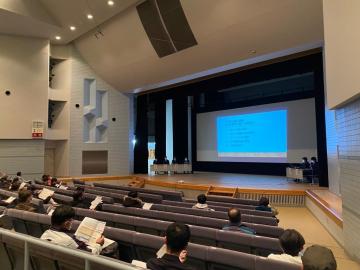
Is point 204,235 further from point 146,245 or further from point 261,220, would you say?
point 261,220

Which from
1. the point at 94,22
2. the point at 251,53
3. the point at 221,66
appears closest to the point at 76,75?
the point at 94,22

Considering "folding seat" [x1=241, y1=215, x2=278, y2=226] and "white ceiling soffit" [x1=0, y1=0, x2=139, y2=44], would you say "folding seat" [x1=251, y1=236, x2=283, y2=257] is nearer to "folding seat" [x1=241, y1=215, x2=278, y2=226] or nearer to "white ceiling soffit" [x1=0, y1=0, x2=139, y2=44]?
"folding seat" [x1=241, y1=215, x2=278, y2=226]

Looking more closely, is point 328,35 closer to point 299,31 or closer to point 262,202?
point 262,202

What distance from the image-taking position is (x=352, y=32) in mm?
3459

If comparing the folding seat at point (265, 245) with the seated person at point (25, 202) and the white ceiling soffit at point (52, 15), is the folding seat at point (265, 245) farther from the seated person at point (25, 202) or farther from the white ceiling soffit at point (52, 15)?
the white ceiling soffit at point (52, 15)

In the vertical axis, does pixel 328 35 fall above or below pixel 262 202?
above

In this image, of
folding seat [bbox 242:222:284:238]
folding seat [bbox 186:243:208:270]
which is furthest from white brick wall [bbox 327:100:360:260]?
folding seat [bbox 186:243:208:270]

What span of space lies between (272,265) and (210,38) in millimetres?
7821

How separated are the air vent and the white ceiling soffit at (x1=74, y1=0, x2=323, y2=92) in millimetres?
215

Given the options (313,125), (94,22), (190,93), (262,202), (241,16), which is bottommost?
(262,202)

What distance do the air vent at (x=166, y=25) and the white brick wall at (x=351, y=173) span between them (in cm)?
577

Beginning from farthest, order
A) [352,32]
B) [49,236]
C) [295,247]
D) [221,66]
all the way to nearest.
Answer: [221,66] → [352,32] → [49,236] → [295,247]

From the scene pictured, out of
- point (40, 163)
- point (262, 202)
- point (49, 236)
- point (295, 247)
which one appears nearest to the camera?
point (295, 247)

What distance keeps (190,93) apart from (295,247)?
11.7 m
